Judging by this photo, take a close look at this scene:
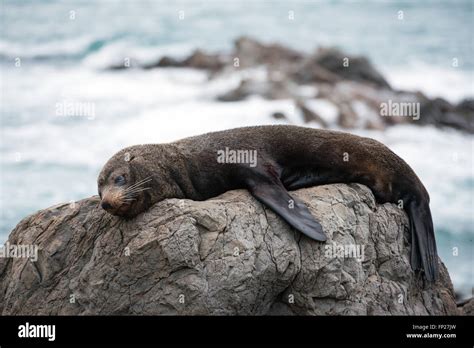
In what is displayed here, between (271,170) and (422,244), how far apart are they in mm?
1781

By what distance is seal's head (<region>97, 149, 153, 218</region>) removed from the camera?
7.79 m

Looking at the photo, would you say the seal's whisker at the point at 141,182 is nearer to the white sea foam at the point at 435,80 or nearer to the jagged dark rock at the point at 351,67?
the jagged dark rock at the point at 351,67

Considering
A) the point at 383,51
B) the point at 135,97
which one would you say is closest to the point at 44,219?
the point at 135,97

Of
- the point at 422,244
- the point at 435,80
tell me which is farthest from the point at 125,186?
the point at 435,80

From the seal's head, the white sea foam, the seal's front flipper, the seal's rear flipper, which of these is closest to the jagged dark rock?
the white sea foam

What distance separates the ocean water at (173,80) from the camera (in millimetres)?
19422

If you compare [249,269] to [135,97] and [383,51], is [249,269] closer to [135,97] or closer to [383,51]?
[135,97]

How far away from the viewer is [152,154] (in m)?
8.62

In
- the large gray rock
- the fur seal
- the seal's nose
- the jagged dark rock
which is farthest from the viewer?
the jagged dark rock

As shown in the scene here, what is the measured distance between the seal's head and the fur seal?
0.03ft

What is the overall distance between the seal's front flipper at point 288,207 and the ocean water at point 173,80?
737 cm

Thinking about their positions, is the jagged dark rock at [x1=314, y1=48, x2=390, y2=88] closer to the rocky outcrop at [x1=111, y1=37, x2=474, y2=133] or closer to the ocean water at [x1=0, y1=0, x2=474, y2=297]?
the rocky outcrop at [x1=111, y1=37, x2=474, y2=133]

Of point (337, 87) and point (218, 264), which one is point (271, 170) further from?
point (337, 87)
